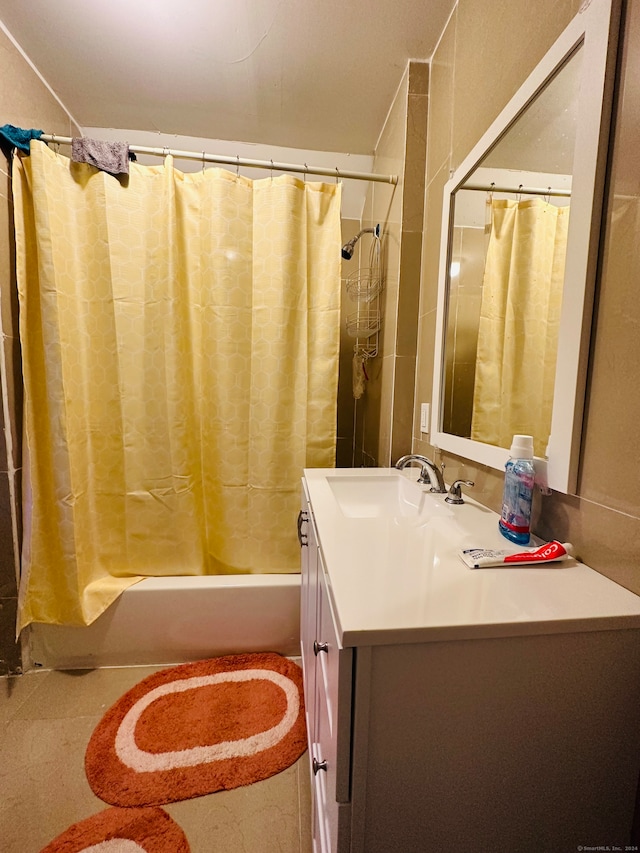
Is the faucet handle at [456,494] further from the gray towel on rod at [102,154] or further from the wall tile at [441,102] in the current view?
the gray towel on rod at [102,154]

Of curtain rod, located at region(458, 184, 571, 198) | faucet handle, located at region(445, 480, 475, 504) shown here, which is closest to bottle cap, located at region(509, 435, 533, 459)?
faucet handle, located at region(445, 480, 475, 504)

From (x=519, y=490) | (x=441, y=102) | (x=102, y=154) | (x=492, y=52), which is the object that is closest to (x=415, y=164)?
(x=441, y=102)

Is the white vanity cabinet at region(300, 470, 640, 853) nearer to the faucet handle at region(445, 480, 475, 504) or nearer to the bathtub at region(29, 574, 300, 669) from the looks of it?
the faucet handle at region(445, 480, 475, 504)

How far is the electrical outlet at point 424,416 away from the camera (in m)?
1.25

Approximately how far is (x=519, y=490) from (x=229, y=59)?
1721 mm

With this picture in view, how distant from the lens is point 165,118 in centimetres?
157

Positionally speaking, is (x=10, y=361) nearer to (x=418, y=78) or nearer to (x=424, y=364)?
(x=424, y=364)

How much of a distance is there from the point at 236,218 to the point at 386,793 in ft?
5.37

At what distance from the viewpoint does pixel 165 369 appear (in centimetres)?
140

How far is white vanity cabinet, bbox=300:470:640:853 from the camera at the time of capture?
44cm

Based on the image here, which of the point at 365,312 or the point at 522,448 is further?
the point at 365,312

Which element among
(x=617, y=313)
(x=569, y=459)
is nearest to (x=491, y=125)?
(x=617, y=313)

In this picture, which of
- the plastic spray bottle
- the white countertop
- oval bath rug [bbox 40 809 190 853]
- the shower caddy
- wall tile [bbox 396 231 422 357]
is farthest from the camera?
the shower caddy

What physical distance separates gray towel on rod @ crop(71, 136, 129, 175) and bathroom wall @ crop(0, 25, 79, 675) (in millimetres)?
227
